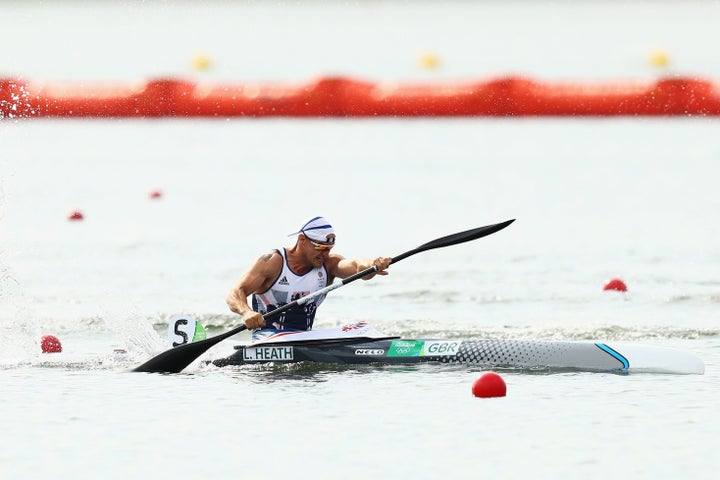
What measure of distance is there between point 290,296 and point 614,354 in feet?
8.30

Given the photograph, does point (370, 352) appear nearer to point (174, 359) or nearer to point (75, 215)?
point (174, 359)

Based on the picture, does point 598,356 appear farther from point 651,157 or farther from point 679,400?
point 651,157

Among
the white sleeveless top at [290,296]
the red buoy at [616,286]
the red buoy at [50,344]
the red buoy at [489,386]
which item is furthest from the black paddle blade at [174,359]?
the red buoy at [616,286]

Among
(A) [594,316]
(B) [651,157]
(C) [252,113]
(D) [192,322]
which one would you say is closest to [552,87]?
(B) [651,157]

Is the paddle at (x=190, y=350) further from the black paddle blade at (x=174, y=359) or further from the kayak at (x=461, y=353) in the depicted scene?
the kayak at (x=461, y=353)

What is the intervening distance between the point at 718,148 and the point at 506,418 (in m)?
22.4

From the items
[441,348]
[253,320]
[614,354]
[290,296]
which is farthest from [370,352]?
[614,354]

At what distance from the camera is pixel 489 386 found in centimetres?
993

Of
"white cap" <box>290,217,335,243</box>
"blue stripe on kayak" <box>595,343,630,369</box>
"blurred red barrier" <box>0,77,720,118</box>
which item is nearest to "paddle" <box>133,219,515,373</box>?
"white cap" <box>290,217,335,243</box>

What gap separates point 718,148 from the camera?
100 feet

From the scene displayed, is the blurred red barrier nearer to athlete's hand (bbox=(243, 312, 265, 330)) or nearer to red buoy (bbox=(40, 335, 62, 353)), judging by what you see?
red buoy (bbox=(40, 335, 62, 353))

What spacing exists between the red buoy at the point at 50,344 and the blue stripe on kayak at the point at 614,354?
446 centimetres

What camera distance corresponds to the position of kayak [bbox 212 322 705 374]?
10883 mm

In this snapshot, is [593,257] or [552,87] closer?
[593,257]
